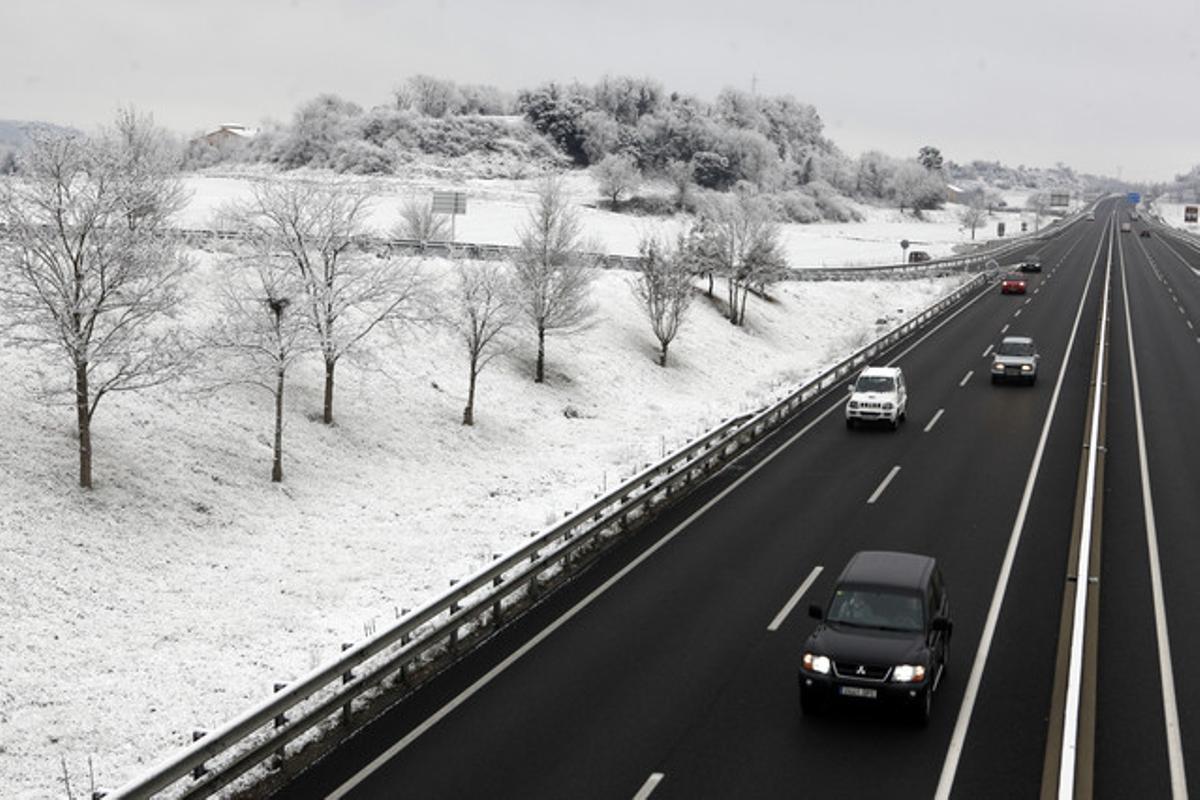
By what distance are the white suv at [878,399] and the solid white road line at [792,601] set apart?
13379 mm

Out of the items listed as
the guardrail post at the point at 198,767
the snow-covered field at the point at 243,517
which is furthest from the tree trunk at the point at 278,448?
the guardrail post at the point at 198,767

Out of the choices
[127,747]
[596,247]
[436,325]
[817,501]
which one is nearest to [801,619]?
[817,501]

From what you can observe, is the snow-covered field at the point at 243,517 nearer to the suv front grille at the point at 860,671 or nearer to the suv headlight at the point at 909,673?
the suv front grille at the point at 860,671

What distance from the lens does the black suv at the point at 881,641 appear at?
12.2 metres

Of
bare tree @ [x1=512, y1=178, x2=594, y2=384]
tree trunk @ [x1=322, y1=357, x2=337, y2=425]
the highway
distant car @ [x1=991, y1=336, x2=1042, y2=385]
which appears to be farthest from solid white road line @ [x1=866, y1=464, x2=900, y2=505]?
bare tree @ [x1=512, y1=178, x2=594, y2=384]

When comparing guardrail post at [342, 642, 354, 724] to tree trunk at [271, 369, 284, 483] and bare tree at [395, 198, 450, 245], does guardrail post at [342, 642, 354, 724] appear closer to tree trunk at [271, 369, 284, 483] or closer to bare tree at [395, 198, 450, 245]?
tree trunk at [271, 369, 284, 483]

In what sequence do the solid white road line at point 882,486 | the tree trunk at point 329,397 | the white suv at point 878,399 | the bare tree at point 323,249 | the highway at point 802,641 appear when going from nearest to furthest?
1. the highway at point 802,641
2. the solid white road line at point 882,486
3. the bare tree at point 323,249
4. the tree trunk at point 329,397
5. the white suv at point 878,399

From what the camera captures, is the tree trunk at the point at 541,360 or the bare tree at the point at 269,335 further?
the tree trunk at the point at 541,360

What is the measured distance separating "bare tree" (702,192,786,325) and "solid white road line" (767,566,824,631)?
40.1 metres

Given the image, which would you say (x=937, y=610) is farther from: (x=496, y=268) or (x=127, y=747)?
(x=496, y=268)

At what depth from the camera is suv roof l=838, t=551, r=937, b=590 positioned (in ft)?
44.2

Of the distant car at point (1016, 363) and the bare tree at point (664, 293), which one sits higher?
the bare tree at point (664, 293)

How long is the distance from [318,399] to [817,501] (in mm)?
16213

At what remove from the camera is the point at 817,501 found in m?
23.3
